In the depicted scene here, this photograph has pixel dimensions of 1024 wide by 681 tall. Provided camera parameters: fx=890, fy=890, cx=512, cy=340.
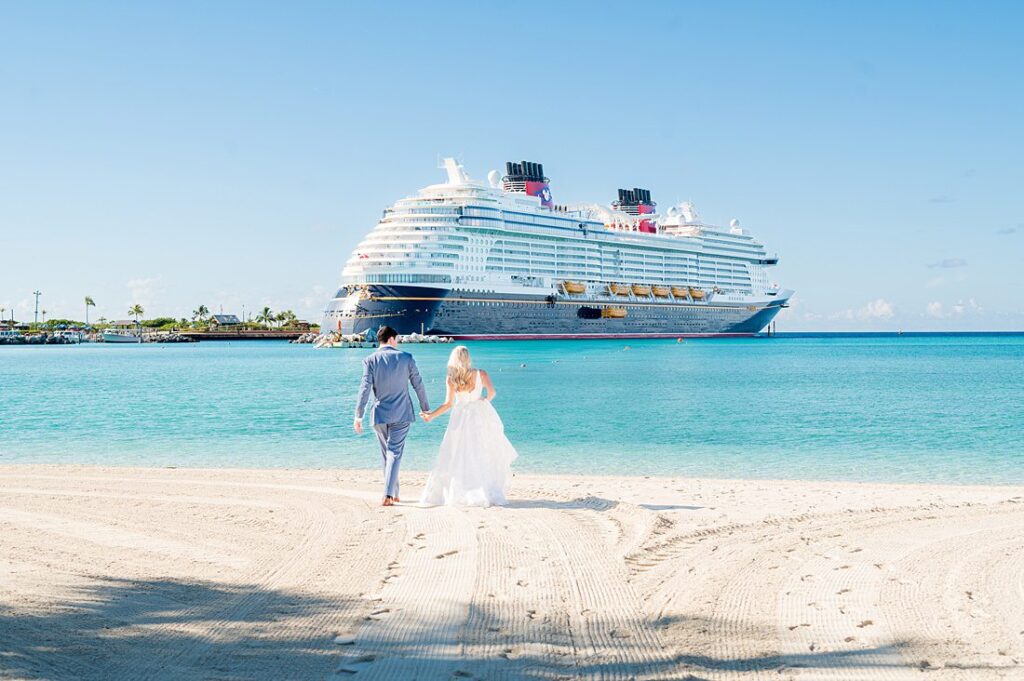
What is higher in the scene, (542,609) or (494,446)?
(494,446)

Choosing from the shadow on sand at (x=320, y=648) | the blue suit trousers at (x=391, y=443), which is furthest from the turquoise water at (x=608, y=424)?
the shadow on sand at (x=320, y=648)

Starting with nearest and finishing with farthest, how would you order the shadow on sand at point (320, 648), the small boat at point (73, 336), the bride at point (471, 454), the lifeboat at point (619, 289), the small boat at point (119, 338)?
1. the shadow on sand at point (320, 648)
2. the bride at point (471, 454)
3. the lifeboat at point (619, 289)
4. the small boat at point (73, 336)
5. the small boat at point (119, 338)

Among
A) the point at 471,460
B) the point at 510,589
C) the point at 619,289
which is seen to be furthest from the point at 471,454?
the point at 619,289

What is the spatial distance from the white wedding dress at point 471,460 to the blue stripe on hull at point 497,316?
62.8 metres

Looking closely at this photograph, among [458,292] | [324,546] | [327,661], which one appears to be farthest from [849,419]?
[458,292]

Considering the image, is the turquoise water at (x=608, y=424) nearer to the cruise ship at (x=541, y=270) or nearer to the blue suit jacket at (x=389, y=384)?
the blue suit jacket at (x=389, y=384)

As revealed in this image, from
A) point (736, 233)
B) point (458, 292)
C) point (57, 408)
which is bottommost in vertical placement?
point (57, 408)

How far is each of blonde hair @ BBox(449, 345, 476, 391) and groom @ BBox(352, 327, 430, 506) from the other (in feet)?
1.00

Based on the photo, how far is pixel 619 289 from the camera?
96.6m

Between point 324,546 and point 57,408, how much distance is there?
21.8 metres

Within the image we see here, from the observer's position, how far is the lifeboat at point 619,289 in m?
95.6

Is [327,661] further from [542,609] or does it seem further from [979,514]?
[979,514]

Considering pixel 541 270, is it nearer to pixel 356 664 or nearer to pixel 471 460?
pixel 471 460

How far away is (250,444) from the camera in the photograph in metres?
17.2
